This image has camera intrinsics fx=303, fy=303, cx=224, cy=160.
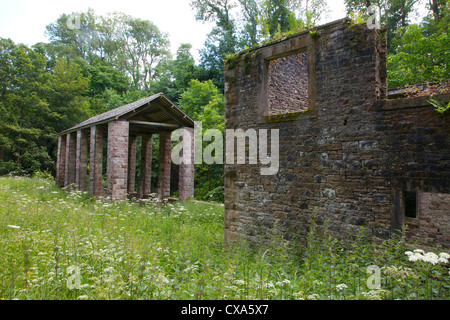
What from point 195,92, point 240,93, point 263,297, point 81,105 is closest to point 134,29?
point 81,105

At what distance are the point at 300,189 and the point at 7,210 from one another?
723cm

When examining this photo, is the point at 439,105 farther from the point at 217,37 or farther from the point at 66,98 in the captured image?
the point at 66,98

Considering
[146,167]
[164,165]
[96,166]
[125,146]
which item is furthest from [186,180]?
[146,167]

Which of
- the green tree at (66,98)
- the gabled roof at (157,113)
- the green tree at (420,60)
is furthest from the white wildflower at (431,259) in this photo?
the green tree at (66,98)

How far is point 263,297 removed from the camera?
3672 millimetres

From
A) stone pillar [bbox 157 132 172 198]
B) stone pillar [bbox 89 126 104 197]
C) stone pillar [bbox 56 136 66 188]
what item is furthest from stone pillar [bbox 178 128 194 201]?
stone pillar [bbox 56 136 66 188]

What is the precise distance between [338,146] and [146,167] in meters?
15.3

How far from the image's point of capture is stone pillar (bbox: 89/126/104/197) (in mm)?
15422

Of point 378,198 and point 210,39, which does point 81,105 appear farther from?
point 378,198

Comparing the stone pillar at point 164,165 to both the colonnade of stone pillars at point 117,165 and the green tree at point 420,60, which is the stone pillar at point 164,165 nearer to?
the colonnade of stone pillars at point 117,165

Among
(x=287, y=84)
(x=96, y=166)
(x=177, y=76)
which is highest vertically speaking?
(x=177, y=76)

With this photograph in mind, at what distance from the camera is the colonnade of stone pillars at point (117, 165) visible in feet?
45.2

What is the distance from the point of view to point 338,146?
6188mm

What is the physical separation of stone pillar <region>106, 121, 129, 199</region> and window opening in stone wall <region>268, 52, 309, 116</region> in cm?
847
